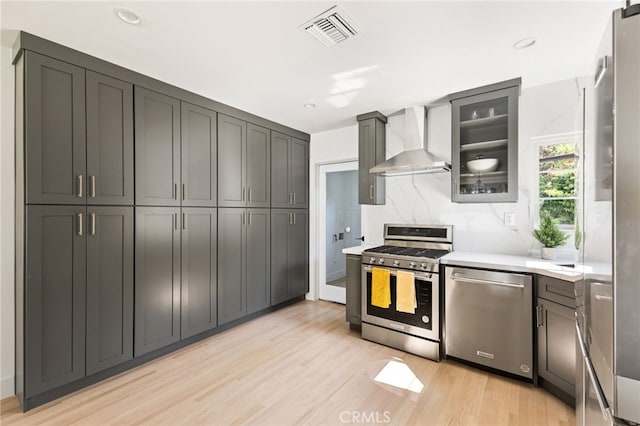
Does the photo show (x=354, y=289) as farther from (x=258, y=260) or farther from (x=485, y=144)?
(x=485, y=144)

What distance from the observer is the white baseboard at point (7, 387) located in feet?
6.95

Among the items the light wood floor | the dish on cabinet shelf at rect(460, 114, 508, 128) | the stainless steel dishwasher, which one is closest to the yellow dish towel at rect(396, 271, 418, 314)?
the stainless steel dishwasher

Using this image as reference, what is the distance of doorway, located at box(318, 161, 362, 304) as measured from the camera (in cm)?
436

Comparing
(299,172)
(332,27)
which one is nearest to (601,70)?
(332,27)

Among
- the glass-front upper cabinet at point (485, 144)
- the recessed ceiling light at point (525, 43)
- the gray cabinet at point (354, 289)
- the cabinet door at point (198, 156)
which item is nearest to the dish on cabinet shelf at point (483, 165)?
the glass-front upper cabinet at point (485, 144)

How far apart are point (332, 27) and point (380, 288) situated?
2310mm

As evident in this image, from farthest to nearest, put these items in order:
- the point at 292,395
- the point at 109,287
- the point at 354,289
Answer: the point at 354,289
the point at 109,287
the point at 292,395

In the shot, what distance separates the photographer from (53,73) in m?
2.10

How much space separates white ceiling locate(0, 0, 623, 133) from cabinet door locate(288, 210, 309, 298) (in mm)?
1909

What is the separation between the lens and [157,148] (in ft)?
8.85

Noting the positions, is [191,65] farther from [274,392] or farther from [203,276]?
[274,392]

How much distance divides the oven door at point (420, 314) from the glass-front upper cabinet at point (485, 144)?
38.1 inches

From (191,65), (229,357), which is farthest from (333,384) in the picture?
(191,65)

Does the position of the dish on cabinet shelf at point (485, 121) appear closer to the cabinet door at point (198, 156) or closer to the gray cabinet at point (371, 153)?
the gray cabinet at point (371, 153)
